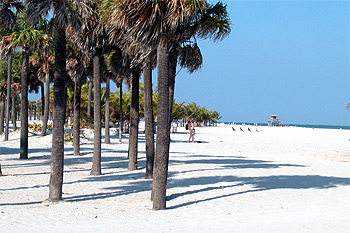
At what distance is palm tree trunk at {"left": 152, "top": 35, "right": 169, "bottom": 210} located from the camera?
30.4 feet

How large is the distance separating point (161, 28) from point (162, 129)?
7.55 feet

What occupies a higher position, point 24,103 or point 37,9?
point 37,9

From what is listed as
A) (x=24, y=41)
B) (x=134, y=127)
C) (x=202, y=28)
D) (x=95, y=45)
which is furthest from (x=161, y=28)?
(x=24, y=41)

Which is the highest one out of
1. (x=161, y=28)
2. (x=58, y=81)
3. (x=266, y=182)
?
(x=161, y=28)

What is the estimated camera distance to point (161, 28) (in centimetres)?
948

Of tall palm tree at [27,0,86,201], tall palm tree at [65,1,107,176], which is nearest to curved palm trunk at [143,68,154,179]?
tall palm tree at [65,1,107,176]

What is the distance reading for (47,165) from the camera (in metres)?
18.0

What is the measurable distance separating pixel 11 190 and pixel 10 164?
717 cm

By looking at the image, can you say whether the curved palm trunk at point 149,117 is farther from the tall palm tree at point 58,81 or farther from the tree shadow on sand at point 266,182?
the tall palm tree at point 58,81

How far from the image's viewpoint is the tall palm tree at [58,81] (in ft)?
32.9

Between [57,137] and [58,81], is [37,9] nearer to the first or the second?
[58,81]

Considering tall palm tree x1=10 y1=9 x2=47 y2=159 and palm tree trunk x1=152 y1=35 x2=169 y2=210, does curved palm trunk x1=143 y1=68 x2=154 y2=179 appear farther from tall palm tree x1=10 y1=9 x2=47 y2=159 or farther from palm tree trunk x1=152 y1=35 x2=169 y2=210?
tall palm tree x1=10 y1=9 x2=47 y2=159

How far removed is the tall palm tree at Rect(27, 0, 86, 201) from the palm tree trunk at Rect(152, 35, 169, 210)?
2436mm

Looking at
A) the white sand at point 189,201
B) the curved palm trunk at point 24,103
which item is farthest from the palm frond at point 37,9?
the curved palm trunk at point 24,103
